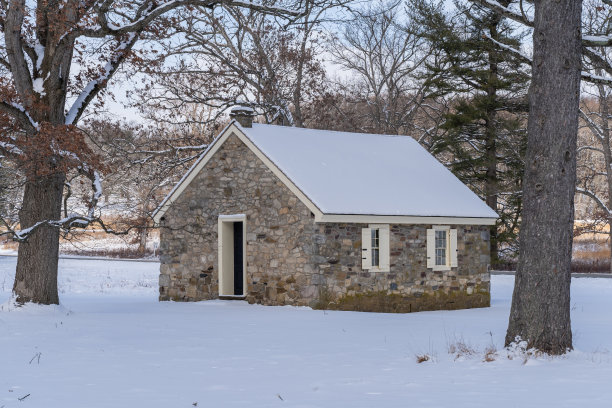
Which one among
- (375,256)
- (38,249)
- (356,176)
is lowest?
(375,256)

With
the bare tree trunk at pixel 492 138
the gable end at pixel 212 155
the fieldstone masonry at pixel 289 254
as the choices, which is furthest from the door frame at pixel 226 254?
the bare tree trunk at pixel 492 138

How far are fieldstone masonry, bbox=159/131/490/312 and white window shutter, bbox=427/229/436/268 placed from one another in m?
0.14

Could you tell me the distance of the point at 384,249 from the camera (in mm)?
18891

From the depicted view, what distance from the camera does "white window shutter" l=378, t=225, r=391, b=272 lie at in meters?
18.9

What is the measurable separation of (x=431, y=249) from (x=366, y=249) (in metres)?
2.22

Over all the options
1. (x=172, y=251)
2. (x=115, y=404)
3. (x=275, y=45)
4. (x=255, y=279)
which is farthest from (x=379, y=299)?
(x=275, y=45)

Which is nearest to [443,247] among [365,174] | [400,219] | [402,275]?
[402,275]

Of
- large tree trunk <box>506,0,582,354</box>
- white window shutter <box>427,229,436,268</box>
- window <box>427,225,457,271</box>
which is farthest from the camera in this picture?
window <box>427,225,457,271</box>

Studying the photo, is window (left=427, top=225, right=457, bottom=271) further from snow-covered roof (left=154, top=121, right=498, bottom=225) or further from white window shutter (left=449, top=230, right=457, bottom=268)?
snow-covered roof (left=154, top=121, right=498, bottom=225)

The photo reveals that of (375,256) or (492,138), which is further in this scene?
(492,138)

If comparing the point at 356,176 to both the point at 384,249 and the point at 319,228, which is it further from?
the point at 319,228

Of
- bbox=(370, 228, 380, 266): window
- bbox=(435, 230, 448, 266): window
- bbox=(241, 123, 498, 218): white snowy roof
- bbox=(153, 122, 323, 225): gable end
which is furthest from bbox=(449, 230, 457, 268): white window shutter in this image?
bbox=(153, 122, 323, 225): gable end

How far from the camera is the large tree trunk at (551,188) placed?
10.5 metres

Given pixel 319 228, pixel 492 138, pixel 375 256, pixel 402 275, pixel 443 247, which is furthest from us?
pixel 492 138
